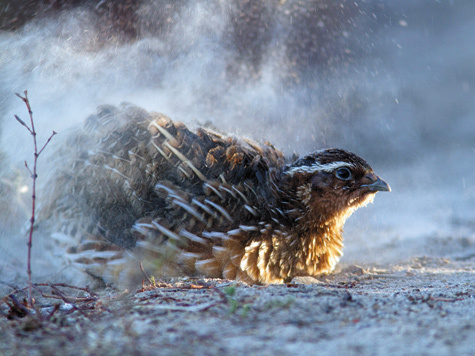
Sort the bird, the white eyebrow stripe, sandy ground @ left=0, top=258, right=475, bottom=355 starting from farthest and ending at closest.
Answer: the white eyebrow stripe
the bird
sandy ground @ left=0, top=258, right=475, bottom=355

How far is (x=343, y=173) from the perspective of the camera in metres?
4.21

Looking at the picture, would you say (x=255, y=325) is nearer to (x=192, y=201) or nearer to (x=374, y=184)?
(x=192, y=201)

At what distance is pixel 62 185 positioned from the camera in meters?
4.22

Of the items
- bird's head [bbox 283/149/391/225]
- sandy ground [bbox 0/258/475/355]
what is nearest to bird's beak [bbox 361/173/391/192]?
bird's head [bbox 283/149/391/225]

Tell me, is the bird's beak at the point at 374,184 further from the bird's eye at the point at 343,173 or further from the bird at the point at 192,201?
the bird's eye at the point at 343,173

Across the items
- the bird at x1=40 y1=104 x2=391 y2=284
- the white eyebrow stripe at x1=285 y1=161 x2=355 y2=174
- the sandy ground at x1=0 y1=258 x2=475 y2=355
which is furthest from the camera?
the white eyebrow stripe at x1=285 y1=161 x2=355 y2=174

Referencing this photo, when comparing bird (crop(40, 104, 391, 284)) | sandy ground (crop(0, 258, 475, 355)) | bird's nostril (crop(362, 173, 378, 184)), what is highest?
bird's nostril (crop(362, 173, 378, 184))

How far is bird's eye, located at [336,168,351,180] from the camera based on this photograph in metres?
4.19

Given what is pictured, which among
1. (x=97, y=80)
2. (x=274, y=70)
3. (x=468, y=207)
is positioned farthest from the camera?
(x=274, y=70)

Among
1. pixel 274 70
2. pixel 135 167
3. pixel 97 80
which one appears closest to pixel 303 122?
pixel 274 70

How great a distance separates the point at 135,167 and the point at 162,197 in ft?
1.25

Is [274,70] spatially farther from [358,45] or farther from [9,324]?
[9,324]

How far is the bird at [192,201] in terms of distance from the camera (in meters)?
3.65

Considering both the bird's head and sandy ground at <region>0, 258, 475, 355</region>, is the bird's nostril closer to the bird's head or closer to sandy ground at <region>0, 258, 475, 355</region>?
the bird's head
